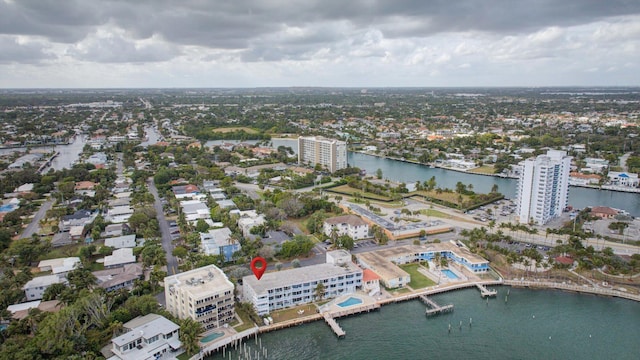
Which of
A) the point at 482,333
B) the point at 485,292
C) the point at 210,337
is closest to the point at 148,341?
the point at 210,337

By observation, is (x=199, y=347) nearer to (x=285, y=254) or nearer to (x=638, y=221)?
(x=285, y=254)

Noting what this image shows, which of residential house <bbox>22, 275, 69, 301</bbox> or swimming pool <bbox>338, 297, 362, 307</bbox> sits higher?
residential house <bbox>22, 275, 69, 301</bbox>

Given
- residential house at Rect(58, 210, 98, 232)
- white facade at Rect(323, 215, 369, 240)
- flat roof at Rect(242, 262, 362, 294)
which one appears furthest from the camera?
residential house at Rect(58, 210, 98, 232)

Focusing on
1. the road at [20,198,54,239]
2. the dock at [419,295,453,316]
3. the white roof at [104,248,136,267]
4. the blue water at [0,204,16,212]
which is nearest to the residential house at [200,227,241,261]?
the white roof at [104,248,136,267]

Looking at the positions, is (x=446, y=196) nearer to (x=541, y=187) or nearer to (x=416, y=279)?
(x=541, y=187)

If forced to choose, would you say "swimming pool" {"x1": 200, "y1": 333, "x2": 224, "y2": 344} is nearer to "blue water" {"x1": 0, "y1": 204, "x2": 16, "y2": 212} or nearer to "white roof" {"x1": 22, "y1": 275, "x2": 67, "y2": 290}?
"white roof" {"x1": 22, "y1": 275, "x2": 67, "y2": 290}
